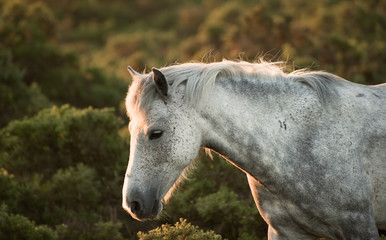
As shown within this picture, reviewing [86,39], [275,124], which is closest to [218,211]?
[275,124]

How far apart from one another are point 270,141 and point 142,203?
97 cm

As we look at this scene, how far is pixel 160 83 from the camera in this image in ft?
10.1

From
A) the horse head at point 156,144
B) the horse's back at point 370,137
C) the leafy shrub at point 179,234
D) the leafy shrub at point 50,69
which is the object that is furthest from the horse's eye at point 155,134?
the leafy shrub at point 50,69

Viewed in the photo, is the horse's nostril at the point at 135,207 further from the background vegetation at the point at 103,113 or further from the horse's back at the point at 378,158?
the horse's back at the point at 378,158

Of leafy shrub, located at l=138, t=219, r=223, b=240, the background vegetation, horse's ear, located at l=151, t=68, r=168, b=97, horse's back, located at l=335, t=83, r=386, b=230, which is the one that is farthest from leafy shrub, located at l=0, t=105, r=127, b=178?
horse's back, located at l=335, t=83, r=386, b=230

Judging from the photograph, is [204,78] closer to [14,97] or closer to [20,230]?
[20,230]

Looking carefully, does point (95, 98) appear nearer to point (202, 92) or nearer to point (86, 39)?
point (202, 92)

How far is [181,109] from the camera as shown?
10.3ft

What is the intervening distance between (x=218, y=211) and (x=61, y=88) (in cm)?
633

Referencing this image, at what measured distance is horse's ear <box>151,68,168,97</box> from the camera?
119 inches

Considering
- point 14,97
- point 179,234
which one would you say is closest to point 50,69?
point 14,97

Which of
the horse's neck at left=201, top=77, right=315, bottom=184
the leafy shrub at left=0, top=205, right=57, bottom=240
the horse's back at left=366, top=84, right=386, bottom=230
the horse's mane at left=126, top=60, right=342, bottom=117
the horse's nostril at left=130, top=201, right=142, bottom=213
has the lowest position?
the leafy shrub at left=0, top=205, right=57, bottom=240

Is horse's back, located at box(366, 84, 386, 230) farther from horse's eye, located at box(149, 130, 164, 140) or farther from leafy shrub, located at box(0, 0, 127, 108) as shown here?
leafy shrub, located at box(0, 0, 127, 108)

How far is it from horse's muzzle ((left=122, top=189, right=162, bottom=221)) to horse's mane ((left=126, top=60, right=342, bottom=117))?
21.9 inches
